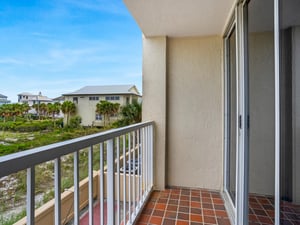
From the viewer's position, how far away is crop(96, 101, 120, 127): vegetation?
3.34m

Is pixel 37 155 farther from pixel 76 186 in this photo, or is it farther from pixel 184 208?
pixel 184 208

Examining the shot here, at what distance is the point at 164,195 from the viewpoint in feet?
8.27

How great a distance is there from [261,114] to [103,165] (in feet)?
3.82

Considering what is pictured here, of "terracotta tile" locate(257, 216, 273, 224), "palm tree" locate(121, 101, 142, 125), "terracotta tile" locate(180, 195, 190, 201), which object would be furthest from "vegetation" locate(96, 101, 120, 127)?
"terracotta tile" locate(257, 216, 273, 224)

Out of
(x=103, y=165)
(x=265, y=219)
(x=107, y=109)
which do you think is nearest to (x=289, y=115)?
(x=265, y=219)

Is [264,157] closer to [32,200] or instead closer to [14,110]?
[32,200]

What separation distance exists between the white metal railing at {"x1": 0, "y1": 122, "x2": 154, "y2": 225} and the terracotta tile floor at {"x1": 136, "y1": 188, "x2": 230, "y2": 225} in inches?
5.4

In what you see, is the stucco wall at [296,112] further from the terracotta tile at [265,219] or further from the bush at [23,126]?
the bush at [23,126]

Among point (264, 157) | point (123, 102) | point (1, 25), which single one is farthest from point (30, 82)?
point (264, 157)

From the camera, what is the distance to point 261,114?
144cm

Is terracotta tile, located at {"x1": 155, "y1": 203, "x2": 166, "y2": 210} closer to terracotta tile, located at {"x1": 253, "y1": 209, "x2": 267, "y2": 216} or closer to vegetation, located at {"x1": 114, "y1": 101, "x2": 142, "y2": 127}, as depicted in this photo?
terracotta tile, located at {"x1": 253, "y1": 209, "x2": 267, "y2": 216}

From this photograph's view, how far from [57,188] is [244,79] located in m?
1.53

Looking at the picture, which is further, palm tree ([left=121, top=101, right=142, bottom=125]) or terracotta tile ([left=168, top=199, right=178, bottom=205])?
palm tree ([left=121, top=101, right=142, bottom=125])

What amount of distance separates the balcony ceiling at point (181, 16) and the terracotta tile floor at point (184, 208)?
2087mm
